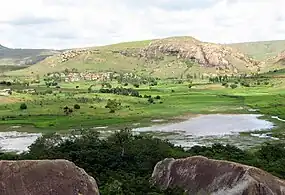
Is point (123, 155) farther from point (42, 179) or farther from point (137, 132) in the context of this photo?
point (137, 132)

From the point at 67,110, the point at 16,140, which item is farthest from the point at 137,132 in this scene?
the point at 67,110

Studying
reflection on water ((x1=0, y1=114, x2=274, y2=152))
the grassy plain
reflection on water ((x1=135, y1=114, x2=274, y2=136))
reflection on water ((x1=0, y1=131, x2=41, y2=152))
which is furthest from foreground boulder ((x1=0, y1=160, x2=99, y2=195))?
the grassy plain

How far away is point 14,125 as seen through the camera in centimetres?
12369

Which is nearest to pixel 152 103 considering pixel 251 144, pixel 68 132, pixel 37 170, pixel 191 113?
pixel 191 113

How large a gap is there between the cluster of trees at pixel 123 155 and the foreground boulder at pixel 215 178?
3.91 m

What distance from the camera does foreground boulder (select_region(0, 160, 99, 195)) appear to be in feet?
120

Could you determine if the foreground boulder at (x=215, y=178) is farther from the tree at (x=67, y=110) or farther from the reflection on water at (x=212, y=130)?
the tree at (x=67, y=110)

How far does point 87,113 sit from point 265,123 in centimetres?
5225

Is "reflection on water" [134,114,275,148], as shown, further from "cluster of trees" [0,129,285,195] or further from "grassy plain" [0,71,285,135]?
"cluster of trees" [0,129,285,195]

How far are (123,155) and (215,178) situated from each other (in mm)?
24220

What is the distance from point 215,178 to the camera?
4378cm

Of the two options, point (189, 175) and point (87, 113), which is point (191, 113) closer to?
point (87, 113)

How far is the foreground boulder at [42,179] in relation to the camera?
1439 inches

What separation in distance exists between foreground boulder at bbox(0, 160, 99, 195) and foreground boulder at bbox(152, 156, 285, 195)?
446 inches
